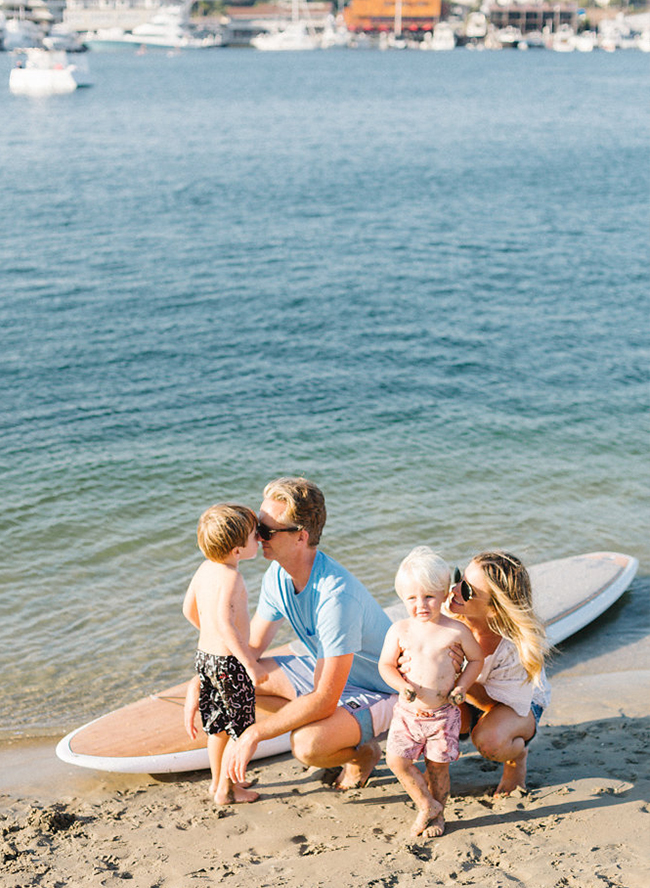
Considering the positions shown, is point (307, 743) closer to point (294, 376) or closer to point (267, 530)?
point (267, 530)

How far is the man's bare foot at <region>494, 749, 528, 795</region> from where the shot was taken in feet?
13.5

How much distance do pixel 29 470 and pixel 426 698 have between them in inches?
279


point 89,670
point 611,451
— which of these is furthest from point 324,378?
point 89,670

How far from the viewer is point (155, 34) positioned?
138125 mm

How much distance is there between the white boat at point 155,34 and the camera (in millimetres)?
137000

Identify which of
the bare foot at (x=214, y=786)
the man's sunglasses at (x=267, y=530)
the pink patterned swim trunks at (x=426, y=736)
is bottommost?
the bare foot at (x=214, y=786)

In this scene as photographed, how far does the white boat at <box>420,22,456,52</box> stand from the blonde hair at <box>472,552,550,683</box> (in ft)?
519

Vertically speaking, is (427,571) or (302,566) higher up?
(427,571)

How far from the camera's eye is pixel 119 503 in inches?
363

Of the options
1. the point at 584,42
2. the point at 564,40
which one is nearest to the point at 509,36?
the point at 564,40

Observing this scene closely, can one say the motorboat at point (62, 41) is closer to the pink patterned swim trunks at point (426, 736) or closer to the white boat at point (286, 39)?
the white boat at point (286, 39)

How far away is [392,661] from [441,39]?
16118 centimetres

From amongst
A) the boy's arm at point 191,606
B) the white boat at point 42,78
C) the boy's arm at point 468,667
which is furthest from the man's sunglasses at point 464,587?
the white boat at point 42,78

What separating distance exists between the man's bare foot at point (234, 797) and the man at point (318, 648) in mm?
302
